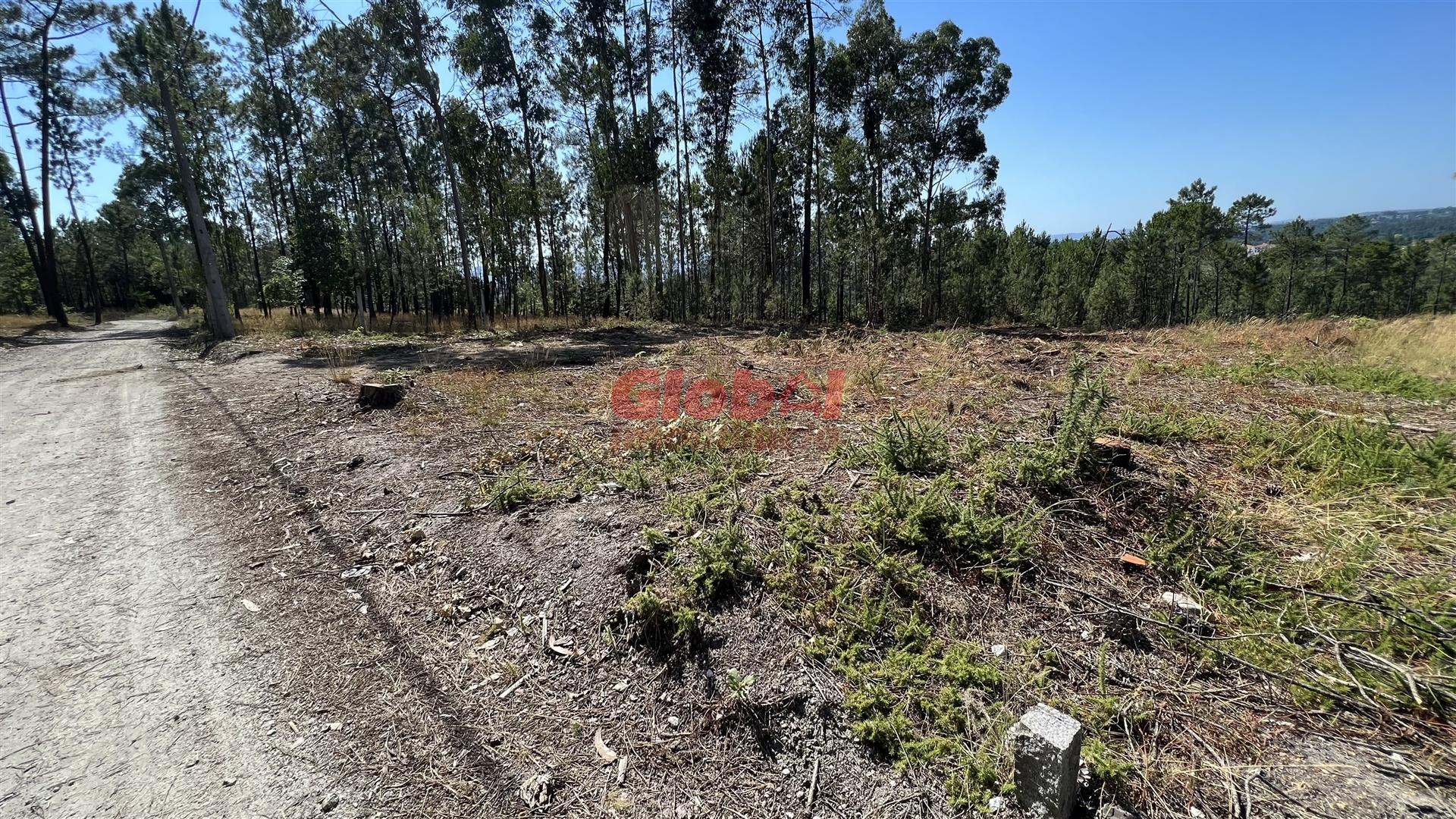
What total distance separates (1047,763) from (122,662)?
4091 mm

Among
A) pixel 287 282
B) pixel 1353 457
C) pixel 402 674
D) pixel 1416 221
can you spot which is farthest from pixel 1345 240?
pixel 1416 221

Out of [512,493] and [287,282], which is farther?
[287,282]

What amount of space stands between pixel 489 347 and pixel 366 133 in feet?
57.9

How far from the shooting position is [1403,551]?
2.56 m

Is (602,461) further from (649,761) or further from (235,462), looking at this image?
(235,462)

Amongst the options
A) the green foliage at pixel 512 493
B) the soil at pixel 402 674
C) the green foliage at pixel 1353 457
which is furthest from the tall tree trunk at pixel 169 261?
the green foliage at pixel 1353 457

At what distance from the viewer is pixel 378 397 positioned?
651 centimetres

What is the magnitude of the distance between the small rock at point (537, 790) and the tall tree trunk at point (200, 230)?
18.0 meters

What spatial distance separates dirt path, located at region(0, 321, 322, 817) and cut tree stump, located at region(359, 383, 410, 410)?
1.75 metres

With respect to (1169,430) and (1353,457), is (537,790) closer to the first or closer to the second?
(1169,430)

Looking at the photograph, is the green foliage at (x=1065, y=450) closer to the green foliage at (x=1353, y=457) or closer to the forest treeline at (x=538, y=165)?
the green foliage at (x=1353, y=457)

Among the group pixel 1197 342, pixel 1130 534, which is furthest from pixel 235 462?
pixel 1197 342

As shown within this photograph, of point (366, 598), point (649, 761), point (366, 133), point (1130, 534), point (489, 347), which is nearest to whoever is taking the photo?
point (649, 761)

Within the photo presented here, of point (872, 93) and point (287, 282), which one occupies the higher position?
point (872, 93)
